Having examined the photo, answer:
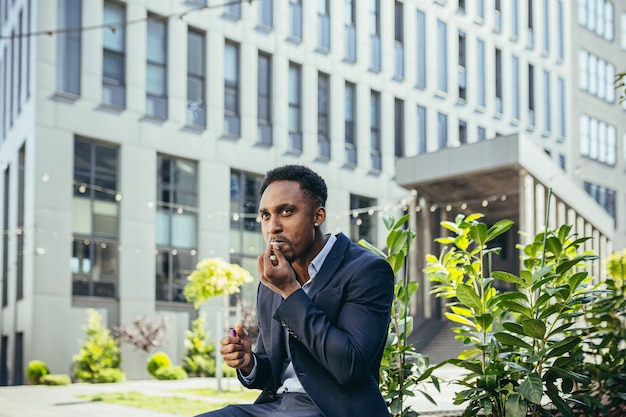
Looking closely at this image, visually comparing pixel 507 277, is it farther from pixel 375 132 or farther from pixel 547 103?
pixel 547 103

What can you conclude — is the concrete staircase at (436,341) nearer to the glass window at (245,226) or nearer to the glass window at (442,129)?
the glass window at (245,226)

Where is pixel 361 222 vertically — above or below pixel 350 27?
below

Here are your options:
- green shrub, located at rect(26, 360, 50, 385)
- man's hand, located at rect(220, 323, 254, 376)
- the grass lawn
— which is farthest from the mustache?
green shrub, located at rect(26, 360, 50, 385)

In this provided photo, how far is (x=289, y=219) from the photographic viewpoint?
2113mm

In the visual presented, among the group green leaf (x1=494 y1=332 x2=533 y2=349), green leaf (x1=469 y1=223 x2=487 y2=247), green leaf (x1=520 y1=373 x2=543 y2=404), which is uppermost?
green leaf (x1=469 y1=223 x2=487 y2=247)

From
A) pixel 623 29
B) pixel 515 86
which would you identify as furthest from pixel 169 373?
pixel 623 29

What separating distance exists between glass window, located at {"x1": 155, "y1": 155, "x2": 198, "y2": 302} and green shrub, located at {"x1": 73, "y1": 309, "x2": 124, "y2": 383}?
7.67 feet

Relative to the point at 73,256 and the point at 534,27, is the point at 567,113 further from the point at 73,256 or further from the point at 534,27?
the point at 73,256

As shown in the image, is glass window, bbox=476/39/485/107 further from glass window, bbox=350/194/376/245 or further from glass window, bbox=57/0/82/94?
glass window, bbox=57/0/82/94

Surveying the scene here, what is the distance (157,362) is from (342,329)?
1580 centimetres

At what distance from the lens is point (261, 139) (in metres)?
21.2

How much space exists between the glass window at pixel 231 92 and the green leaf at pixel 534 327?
17.5 metres

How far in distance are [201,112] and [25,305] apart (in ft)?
19.4

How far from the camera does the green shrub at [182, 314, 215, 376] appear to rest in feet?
57.7
